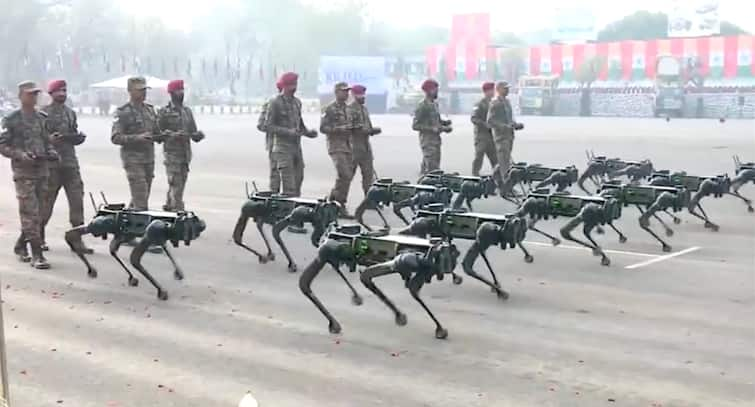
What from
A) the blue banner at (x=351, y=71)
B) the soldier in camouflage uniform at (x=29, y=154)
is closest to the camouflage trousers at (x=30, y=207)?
the soldier in camouflage uniform at (x=29, y=154)

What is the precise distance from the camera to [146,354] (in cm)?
628

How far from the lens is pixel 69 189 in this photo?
33.0ft

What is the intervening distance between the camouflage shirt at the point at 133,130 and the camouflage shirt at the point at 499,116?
6.71 meters

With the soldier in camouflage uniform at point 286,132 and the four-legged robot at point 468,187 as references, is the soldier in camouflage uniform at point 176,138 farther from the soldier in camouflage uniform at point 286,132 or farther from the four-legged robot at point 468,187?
the four-legged robot at point 468,187

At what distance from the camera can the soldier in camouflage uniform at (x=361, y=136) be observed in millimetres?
12930

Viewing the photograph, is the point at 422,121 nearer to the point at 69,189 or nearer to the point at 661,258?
the point at 661,258

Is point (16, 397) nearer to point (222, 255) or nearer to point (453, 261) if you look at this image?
point (453, 261)

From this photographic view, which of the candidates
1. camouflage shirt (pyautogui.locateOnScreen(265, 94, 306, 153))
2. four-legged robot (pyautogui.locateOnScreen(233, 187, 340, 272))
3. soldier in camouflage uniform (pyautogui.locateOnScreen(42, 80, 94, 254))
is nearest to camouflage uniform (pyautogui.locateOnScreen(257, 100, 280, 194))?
camouflage shirt (pyautogui.locateOnScreen(265, 94, 306, 153))

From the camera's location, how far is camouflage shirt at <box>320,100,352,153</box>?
12.6 metres

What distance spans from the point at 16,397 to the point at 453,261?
305 centimetres

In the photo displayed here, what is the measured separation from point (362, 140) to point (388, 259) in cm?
645

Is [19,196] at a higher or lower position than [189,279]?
higher

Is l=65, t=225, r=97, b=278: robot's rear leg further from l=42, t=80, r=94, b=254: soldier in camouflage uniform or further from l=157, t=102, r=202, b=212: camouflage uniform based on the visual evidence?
l=157, t=102, r=202, b=212: camouflage uniform

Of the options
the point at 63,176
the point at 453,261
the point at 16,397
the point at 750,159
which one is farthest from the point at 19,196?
the point at 750,159
